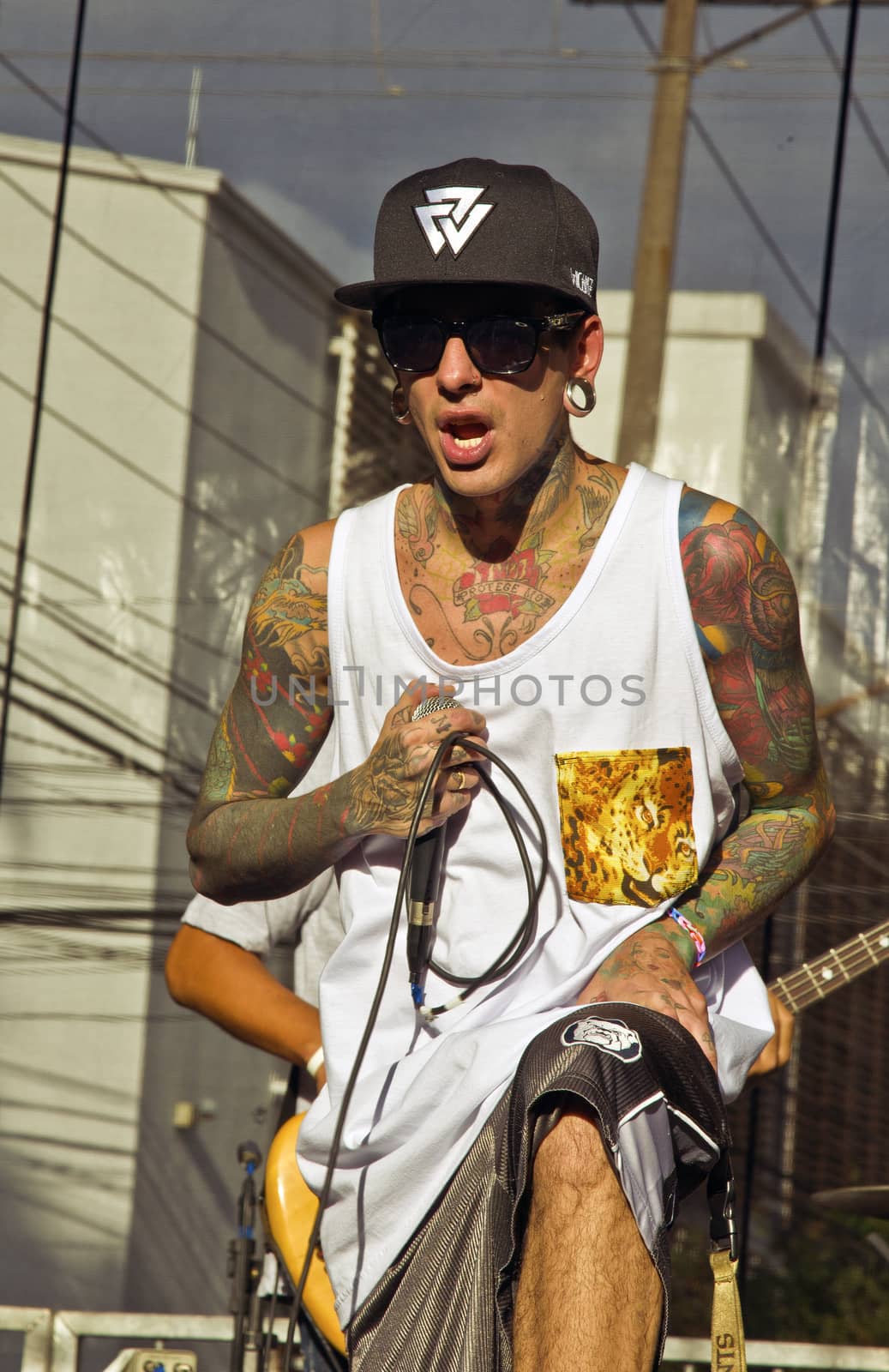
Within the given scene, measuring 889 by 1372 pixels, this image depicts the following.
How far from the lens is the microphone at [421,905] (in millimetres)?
2006

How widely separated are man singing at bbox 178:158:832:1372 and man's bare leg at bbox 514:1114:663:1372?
168 mm

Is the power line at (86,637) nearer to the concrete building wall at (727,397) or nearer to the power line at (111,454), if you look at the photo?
the power line at (111,454)

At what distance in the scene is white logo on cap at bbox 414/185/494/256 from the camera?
2002 mm

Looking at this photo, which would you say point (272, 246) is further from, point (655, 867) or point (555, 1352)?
point (555, 1352)

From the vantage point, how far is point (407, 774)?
1.94 meters

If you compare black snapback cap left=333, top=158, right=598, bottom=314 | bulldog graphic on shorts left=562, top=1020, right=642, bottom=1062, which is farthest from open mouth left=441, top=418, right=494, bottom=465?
bulldog graphic on shorts left=562, top=1020, right=642, bottom=1062

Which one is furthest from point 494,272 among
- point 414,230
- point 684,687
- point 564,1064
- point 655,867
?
point 564,1064

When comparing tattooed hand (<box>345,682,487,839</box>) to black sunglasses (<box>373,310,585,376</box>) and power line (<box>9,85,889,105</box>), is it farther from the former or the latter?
power line (<box>9,85,889,105</box>)

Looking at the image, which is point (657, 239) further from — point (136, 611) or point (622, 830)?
point (622, 830)

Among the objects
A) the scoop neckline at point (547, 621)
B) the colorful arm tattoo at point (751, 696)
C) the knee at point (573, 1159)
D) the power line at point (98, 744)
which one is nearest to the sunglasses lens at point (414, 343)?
the scoop neckline at point (547, 621)

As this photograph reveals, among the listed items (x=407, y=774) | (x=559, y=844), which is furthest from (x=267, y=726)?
(x=559, y=844)

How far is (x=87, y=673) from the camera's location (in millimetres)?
4070

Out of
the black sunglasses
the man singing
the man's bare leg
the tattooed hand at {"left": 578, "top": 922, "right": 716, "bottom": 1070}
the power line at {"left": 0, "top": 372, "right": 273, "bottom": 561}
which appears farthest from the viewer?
the power line at {"left": 0, "top": 372, "right": 273, "bottom": 561}

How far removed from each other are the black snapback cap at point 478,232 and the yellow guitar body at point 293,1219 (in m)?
1.34
